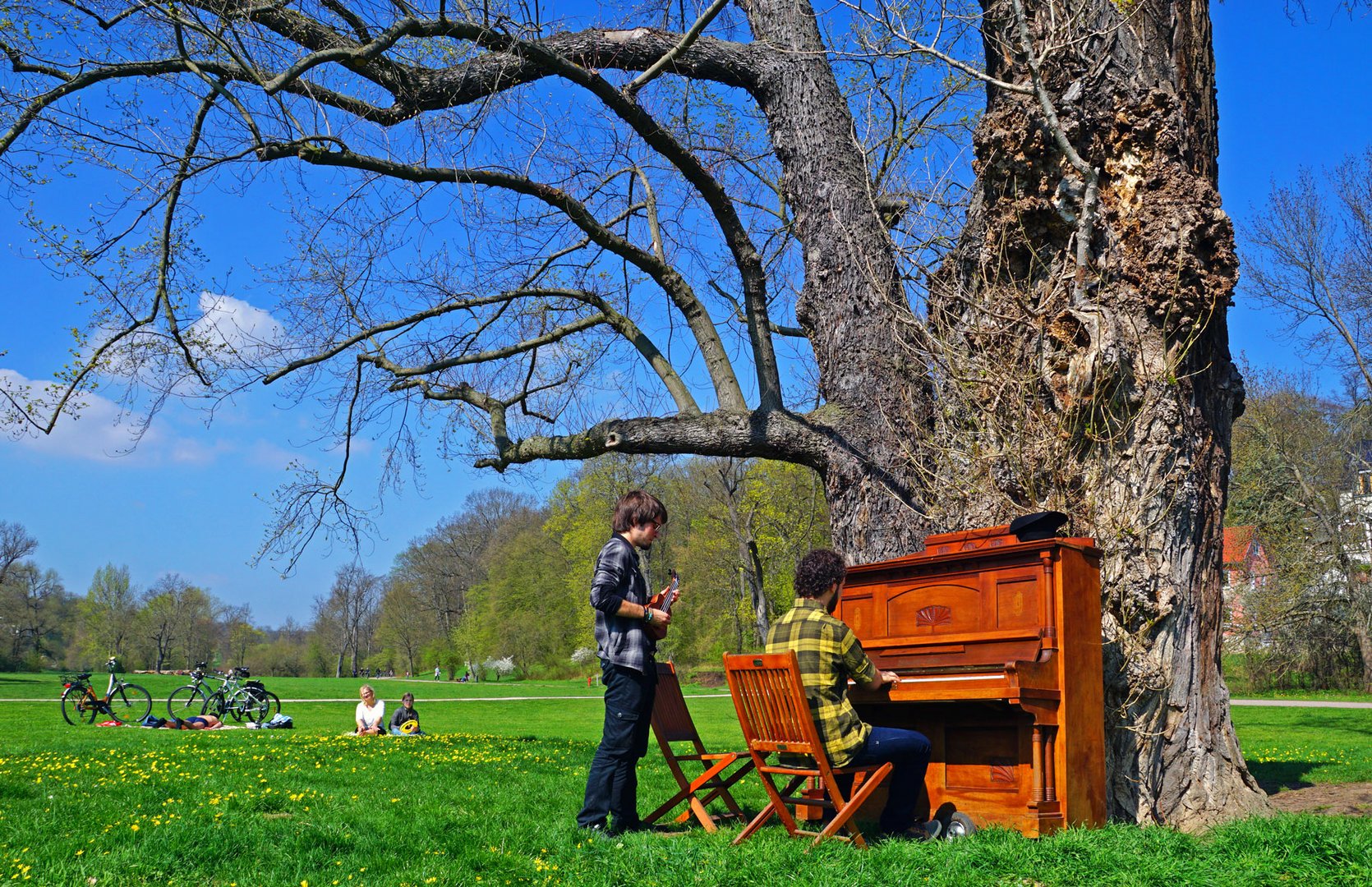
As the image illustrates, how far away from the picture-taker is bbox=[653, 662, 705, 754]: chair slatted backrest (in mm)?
6754

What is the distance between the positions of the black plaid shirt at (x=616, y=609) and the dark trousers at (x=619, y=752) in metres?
0.07

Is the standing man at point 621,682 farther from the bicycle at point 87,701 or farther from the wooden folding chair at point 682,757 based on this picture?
the bicycle at point 87,701

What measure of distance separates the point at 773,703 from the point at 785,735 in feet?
0.65

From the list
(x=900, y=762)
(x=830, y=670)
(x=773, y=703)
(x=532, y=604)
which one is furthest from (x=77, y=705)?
(x=532, y=604)

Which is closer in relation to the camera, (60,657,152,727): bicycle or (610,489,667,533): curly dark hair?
(610,489,667,533): curly dark hair

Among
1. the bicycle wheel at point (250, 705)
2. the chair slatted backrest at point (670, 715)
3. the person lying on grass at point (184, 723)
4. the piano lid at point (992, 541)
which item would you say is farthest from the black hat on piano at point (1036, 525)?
the bicycle wheel at point (250, 705)

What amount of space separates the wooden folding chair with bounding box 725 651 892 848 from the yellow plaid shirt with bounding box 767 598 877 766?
0.30 feet

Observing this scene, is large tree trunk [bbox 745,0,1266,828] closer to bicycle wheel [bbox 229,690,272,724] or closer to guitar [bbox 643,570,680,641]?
guitar [bbox 643,570,680,641]

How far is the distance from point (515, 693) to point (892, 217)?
36797 millimetres

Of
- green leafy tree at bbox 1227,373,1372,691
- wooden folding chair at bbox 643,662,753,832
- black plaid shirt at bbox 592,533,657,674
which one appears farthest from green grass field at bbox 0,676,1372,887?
green leafy tree at bbox 1227,373,1372,691

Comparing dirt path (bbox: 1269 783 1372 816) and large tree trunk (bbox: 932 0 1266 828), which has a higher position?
large tree trunk (bbox: 932 0 1266 828)

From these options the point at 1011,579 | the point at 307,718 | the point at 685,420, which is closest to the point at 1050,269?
the point at 1011,579

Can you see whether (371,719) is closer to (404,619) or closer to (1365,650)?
(1365,650)

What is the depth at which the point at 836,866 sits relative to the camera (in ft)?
16.2
